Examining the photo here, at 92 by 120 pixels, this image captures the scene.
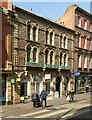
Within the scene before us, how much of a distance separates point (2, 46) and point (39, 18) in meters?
7.96

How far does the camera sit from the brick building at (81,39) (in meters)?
44.7

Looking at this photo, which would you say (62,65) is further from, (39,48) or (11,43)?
(11,43)

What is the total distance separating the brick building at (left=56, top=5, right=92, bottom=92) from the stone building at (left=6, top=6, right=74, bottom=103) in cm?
191

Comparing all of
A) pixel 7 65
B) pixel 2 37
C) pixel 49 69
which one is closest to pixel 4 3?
pixel 2 37

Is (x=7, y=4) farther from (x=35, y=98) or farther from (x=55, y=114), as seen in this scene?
(x=55, y=114)

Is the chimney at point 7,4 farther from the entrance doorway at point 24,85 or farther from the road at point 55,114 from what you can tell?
the road at point 55,114

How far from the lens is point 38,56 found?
35094 mm

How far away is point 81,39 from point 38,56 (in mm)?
13530

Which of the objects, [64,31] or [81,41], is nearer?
[64,31]

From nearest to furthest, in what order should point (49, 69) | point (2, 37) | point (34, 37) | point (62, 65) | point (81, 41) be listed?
point (2, 37), point (34, 37), point (49, 69), point (62, 65), point (81, 41)

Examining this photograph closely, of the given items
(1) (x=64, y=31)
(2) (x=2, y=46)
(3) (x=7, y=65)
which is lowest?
(3) (x=7, y=65)

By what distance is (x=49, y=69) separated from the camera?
3709cm

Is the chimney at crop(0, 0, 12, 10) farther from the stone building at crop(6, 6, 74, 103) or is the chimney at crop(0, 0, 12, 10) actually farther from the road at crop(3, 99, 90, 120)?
the road at crop(3, 99, 90, 120)

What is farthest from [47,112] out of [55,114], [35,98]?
[35,98]
